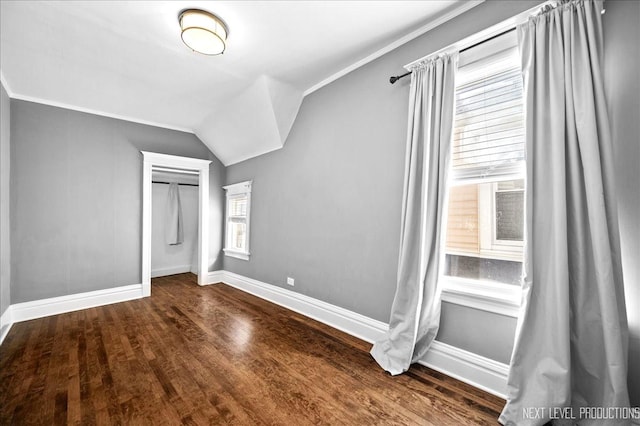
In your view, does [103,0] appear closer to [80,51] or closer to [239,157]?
[80,51]

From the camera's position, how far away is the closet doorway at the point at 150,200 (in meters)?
→ 4.17

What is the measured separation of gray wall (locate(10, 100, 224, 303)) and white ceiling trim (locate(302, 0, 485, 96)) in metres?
3.06

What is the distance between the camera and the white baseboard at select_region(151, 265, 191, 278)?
5.62 metres

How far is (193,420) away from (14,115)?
428 centimetres

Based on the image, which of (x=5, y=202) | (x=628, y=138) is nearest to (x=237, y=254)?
(x=5, y=202)

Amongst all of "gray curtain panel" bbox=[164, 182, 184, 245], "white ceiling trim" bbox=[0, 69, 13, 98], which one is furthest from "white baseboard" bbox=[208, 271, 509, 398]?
"white ceiling trim" bbox=[0, 69, 13, 98]

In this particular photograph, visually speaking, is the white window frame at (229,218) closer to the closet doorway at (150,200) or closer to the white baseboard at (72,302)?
the closet doorway at (150,200)

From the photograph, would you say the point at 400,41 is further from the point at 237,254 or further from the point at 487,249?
the point at 237,254

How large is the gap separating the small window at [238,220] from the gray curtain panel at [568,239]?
3724 millimetres

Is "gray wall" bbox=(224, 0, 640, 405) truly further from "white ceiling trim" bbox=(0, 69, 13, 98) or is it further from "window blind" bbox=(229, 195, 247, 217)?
"white ceiling trim" bbox=(0, 69, 13, 98)

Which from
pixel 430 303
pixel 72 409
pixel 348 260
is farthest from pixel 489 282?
pixel 72 409

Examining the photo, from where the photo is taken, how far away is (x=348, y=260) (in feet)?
9.30

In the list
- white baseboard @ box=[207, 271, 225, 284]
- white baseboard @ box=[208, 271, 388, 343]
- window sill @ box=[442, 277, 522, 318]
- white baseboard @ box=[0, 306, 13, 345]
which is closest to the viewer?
window sill @ box=[442, 277, 522, 318]

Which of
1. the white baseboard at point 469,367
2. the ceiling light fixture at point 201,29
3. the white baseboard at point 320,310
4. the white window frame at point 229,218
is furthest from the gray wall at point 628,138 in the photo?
the white window frame at point 229,218
